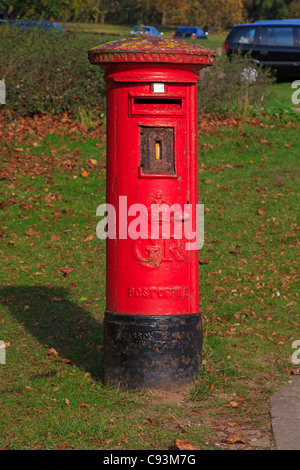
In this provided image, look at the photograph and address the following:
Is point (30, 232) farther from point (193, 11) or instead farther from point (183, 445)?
point (193, 11)

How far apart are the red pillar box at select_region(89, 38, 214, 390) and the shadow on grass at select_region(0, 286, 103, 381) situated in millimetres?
622

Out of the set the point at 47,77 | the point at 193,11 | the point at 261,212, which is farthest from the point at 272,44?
the point at 193,11

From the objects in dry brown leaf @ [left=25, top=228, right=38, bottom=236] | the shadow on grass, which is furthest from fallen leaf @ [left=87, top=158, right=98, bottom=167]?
the shadow on grass

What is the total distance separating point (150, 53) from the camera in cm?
449

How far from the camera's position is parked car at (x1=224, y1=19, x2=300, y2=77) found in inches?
812

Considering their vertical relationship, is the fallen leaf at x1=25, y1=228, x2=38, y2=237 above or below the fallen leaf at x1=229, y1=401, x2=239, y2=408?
above

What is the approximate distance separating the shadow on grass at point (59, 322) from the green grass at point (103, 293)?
0.02 m

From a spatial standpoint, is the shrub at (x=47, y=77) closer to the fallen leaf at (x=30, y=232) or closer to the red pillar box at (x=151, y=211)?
the fallen leaf at (x=30, y=232)

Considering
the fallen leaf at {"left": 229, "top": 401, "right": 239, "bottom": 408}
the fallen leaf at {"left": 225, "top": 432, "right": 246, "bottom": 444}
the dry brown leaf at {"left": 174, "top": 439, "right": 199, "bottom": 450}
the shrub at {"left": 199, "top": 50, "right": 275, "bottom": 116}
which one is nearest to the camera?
the dry brown leaf at {"left": 174, "top": 439, "right": 199, "bottom": 450}

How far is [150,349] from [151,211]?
35.4 inches

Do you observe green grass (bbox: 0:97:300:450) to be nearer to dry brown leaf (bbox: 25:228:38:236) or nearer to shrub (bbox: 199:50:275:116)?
dry brown leaf (bbox: 25:228:38:236)

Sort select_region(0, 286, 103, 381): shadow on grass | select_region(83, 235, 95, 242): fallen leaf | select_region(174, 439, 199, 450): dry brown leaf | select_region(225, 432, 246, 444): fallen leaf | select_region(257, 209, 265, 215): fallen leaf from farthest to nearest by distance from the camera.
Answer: select_region(257, 209, 265, 215): fallen leaf → select_region(83, 235, 95, 242): fallen leaf → select_region(0, 286, 103, 381): shadow on grass → select_region(225, 432, 246, 444): fallen leaf → select_region(174, 439, 199, 450): dry brown leaf

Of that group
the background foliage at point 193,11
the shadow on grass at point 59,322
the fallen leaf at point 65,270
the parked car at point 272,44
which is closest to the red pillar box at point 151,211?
the shadow on grass at point 59,322
